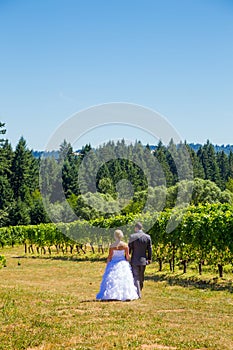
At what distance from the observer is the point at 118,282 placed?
36.8ft

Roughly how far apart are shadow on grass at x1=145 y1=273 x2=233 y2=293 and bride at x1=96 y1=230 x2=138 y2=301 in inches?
187

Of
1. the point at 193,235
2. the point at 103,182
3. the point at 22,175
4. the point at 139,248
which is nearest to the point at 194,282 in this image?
the point at 193,235

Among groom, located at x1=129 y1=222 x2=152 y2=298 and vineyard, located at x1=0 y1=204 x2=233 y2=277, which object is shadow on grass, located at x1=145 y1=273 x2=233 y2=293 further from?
groom, located at x1=129 y1=222 x2=152 y2=298

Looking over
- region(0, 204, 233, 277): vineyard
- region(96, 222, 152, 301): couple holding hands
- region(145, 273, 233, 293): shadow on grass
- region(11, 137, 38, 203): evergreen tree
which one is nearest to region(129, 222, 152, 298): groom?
region(96, 222, 152, 301): couple holding hands

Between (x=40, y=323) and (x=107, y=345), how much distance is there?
2083 millimetres

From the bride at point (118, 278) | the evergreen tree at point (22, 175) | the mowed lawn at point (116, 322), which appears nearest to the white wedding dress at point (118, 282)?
the bride at point (118, 278)

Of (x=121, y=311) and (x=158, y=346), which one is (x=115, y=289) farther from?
(x=158, y=346)

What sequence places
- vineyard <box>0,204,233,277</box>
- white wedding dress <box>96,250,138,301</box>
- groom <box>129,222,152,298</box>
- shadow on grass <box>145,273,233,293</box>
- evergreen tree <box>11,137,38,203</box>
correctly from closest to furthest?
white wedding dress <box>96,250,138,301</box> → groom <box>129,222,152,298</box> → shadow on grass <box>145,273,233,293</box> → vineyard <box>0,204,233,277</box> → evergreen tree <box>11,137,38,203</box>

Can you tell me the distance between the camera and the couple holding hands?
36.8 feet

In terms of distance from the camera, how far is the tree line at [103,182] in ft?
200

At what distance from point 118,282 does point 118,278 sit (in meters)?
0.10

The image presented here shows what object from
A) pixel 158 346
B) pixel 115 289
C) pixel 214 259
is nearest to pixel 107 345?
pixel 158 346

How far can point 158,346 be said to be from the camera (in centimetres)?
702

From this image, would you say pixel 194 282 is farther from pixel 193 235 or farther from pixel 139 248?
pixel 139 248
